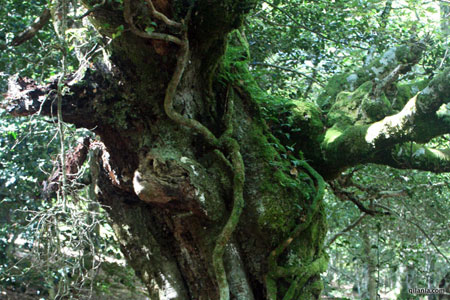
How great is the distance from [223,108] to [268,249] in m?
1.46

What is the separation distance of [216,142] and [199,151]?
192 millimetres

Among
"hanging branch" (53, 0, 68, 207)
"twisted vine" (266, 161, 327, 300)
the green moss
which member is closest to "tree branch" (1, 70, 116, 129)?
"hanging branch" (53, 0, 68, 207)

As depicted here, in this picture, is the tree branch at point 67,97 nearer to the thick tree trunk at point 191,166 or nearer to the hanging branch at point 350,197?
the thick tree trunk at point 191,166

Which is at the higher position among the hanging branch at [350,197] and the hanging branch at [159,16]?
the hanging branch at [159,16]

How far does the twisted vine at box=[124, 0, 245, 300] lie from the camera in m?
3.56

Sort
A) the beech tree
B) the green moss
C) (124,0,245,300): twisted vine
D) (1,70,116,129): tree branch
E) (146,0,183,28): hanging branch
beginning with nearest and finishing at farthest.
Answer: (146,0,183,28): hanging branch
(124,0,245,300): twisted vine
the beech tree
(1,70,116,129): tree branch
the green moss

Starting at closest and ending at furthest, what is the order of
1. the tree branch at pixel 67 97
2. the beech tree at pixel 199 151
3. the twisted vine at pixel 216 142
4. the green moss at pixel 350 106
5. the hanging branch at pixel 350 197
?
the twisted vine at pixel 216 142 → the beech tree at pixel 199 151 → the tree branch at pixel 67 97 → the green moss at pixel 350 106 → the hanging branch at pixel 350 197

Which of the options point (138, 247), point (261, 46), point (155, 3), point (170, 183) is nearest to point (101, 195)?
point (138, 247)

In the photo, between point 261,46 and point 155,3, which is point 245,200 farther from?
point 261,46

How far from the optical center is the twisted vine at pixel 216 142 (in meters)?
3.56

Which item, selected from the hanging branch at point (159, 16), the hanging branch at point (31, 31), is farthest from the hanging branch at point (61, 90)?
the hanging branch at point (31, 31)

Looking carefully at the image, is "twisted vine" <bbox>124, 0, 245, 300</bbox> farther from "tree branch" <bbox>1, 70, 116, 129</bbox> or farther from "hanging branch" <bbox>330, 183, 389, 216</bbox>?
"hanging branch" <bbox>330, 183, 389, 216</bbox>

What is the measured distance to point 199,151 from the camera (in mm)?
4113

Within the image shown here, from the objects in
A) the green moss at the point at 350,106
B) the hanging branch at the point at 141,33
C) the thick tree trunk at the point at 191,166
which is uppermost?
the green moss at the point at 350,106
